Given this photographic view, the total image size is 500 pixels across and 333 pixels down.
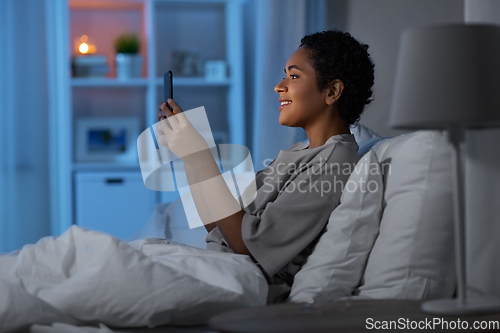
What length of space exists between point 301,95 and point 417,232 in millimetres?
541

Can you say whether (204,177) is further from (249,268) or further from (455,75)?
(455,75)

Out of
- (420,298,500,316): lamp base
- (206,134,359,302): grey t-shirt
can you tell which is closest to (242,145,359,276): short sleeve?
(206,134,359,302): grey t-shirt

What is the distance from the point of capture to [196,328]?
940 mm

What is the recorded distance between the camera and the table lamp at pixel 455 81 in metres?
0.78

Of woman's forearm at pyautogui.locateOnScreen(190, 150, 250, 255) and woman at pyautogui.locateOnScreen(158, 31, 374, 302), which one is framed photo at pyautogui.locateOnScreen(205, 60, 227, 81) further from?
woman's forearm at pyautogui.locateOnScreen(190, 150, 250, 255)

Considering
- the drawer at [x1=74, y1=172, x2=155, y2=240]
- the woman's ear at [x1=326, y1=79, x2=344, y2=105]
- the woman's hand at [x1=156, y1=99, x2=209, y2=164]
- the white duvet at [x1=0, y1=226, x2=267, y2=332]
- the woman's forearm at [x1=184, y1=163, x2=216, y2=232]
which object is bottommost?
the drawer at [x1=74, y1=172, x2=155, y2=240]

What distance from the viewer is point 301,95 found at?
4.64 ft

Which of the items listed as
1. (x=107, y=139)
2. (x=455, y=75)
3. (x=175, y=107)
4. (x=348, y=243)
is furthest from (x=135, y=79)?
(x=455, y=75)

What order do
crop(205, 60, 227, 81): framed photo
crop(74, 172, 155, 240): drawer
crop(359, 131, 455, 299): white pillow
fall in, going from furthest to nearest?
crop(205, 60, 227, 81): framed photo < crop(74, 172, 155, 240): drawer < crop(359, 131, 455, 299): white pillow

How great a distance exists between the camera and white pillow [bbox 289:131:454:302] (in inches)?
39.6

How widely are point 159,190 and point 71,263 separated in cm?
222

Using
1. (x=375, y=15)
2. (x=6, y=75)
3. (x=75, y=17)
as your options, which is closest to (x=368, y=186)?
(x=375, y=15)

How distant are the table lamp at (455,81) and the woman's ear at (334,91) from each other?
1.95 ft

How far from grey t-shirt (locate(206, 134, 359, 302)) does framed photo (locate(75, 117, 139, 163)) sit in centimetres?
236
